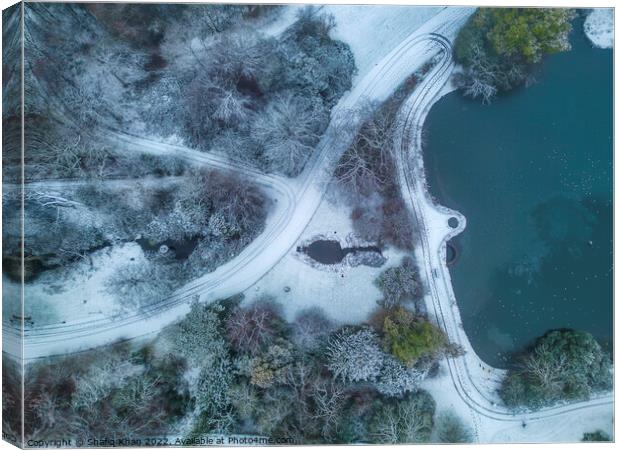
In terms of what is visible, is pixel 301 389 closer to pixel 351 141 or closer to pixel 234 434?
pixel 234 434

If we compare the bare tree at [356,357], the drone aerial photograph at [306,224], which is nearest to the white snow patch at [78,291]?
the drone aerial photograph at [306,224]

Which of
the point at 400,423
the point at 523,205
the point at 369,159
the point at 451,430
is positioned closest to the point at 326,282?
the point at 369,159

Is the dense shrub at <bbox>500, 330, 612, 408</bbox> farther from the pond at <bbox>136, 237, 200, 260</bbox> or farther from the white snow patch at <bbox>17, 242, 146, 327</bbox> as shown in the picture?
the white snow patch at <bbox>17, 242, 146, 327</bbox>

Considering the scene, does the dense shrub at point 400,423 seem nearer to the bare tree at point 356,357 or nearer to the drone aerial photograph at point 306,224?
the drone aerial photograph at point 306,224

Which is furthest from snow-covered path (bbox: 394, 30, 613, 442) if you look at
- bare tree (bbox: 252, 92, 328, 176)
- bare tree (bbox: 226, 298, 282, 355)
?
bare tree (bbox: 226, 298, 282, 355)

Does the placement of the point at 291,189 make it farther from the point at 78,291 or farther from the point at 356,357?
the point at 78,291
